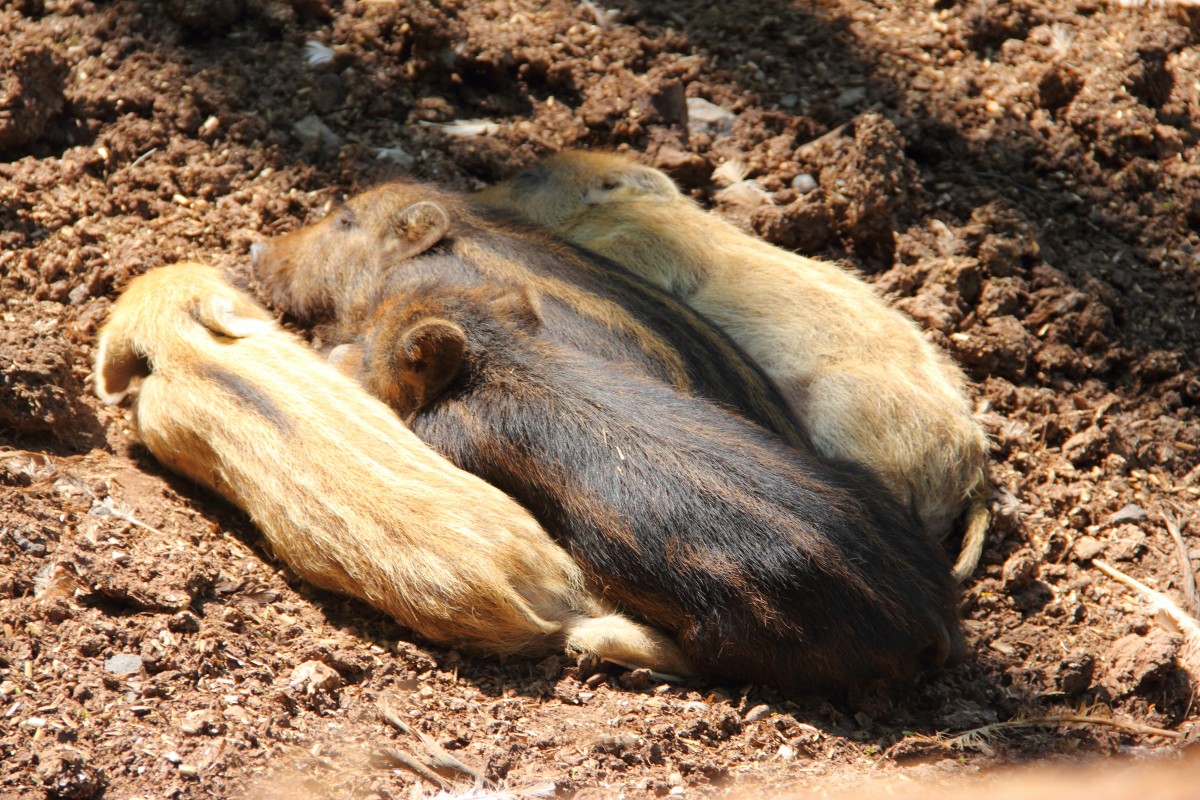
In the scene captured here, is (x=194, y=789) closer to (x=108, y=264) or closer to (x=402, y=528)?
(x=402, y=528)

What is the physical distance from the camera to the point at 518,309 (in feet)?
12.6

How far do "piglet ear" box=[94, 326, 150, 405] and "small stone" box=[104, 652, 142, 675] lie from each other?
131cm

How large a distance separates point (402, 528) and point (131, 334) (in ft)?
Result: 4.35

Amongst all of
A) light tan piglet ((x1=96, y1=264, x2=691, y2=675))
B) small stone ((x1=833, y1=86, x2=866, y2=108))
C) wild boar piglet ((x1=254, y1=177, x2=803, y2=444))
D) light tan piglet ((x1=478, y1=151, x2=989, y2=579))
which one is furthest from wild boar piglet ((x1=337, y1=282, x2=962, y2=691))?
small stone ((x1=833, y1=86, x2=866, y2=108))

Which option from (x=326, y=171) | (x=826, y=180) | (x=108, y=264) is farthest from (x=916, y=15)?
(x=108, y=264)

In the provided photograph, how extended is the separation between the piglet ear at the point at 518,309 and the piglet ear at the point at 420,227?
22.4 inches

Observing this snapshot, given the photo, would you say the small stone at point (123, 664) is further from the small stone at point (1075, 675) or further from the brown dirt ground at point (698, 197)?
the small stone at point (1075, 675)

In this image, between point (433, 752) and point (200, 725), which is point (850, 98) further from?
point (200, 725)

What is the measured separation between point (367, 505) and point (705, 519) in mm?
966

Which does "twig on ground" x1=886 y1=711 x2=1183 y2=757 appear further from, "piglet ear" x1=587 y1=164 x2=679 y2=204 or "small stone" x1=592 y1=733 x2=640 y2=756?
"piglet ear" x1=587 y1=164 x2=679 y2=204

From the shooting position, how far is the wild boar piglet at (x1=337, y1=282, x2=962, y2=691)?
3.15m

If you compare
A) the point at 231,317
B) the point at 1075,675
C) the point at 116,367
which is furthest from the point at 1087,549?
the point at 116,367

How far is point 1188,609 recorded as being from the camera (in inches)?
152

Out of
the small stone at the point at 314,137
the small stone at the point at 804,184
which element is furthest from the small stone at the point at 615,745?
the small stone at the point at 314,137
